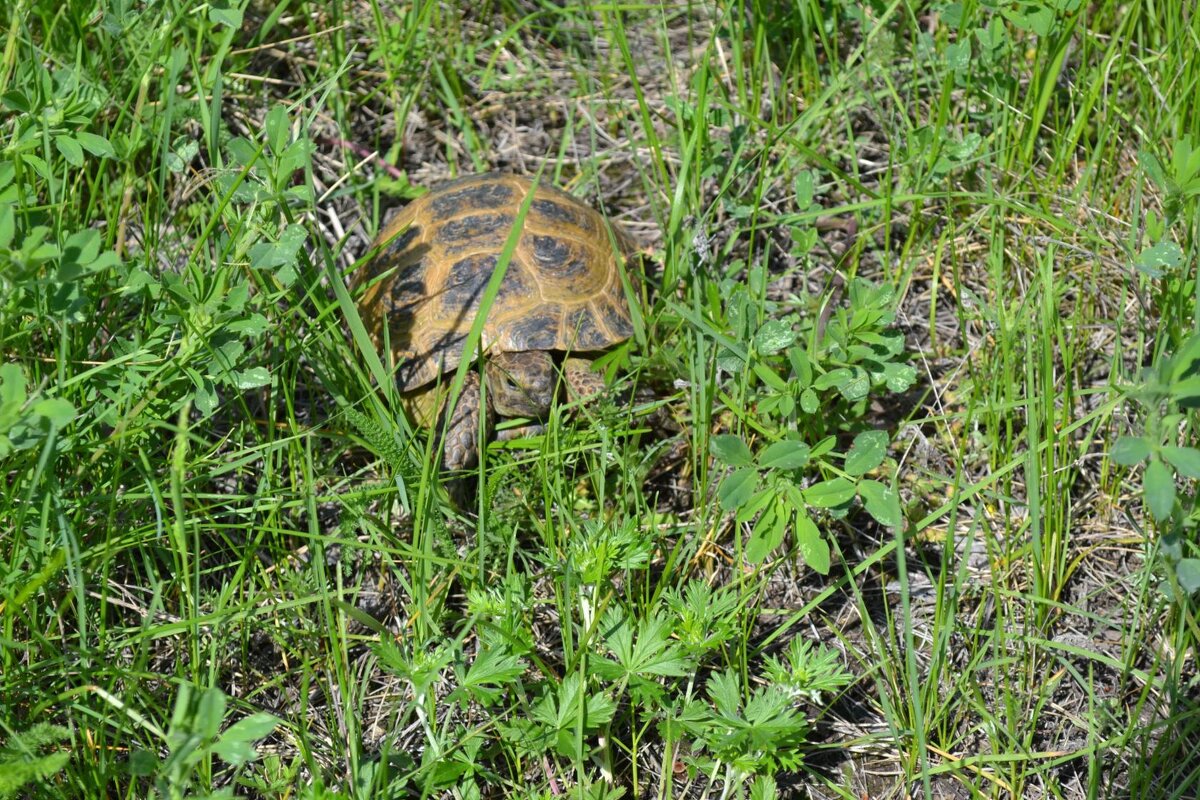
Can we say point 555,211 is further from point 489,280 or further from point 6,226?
point 6,226

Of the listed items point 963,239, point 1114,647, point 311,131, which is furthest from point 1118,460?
point 311,131

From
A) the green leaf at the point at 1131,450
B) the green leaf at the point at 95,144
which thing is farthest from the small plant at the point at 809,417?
the green leaf at the point at 95,144

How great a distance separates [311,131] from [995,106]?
103 inches

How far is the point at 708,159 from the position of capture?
363cm

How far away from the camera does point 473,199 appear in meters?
3.83

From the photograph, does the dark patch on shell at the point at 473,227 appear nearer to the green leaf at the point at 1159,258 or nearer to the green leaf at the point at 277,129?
the green leaf at the point at 277,129

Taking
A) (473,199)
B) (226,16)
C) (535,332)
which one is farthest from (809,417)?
(226,16)

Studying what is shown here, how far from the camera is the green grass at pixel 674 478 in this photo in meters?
2.48

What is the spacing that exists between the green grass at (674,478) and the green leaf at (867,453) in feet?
0.06

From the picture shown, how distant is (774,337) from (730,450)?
48cm

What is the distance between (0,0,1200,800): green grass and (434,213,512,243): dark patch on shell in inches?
19.1

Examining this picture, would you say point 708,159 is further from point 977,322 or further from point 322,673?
point 322,673

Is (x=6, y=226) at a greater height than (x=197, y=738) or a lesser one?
greater

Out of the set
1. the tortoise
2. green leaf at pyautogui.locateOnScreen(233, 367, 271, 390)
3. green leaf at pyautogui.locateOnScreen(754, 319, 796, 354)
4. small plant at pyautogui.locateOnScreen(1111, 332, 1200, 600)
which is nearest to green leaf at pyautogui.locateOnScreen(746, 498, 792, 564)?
green leaf at pyautogui.locateOnScreen(754, 319, 796, 354)
